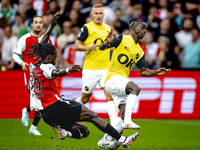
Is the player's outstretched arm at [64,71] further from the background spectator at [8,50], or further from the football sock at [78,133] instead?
the background spectator at [8,50]

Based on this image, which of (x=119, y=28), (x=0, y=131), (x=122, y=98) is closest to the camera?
(x=122, y=98)

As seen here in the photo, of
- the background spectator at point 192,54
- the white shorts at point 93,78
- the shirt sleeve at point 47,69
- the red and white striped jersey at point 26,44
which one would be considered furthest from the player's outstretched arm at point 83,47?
the background spectator at point 192,54

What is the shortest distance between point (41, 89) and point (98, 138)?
2687 millimetres

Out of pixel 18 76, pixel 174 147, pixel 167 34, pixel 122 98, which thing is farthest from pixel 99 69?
pixel 167 34

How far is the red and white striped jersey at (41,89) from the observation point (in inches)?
212

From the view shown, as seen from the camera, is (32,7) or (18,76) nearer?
(18,76)

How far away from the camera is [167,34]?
A: 39.9ft

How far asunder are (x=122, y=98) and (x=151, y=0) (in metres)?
8.20

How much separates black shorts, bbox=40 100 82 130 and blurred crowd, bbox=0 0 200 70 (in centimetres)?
559

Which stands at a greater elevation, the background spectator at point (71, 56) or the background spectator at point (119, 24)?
the background spectator at point (119, 24)

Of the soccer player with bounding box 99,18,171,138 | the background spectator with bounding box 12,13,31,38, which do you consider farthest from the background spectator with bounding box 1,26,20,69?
the soccer player with bounding box 99,18,171,138

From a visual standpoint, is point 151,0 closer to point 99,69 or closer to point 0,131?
point 99,69

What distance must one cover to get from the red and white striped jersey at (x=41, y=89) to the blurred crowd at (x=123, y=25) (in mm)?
5402

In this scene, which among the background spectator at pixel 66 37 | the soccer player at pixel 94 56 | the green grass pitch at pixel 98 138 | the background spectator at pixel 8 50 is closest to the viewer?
the green grass pitch at pixel 98 138
